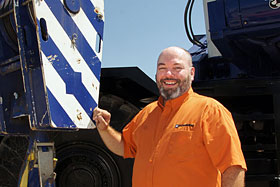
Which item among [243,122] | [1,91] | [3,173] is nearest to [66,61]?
[1,91]

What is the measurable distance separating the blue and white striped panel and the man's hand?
0.03m

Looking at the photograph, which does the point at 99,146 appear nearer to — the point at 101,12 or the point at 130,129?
the point at 130,129

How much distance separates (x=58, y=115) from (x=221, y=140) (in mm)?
893

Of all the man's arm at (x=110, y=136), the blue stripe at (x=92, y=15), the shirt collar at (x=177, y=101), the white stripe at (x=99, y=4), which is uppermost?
the white stripe at (x=99, y=4)

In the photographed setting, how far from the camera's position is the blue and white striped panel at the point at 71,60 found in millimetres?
2039

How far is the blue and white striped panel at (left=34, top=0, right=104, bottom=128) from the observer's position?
2039 mm

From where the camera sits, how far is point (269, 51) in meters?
3.40

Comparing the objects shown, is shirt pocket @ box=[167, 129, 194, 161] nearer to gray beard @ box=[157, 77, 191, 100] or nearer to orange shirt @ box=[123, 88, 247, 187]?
orange shirt @ box=[123, 88, 247, 187]

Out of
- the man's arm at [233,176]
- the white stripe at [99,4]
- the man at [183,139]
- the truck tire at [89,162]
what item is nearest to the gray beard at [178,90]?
the man at [183,139]

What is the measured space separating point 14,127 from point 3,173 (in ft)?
4.04

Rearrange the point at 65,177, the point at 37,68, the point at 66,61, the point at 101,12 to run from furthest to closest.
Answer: the point at 65,177, the point at 101,12, the point at 66,61, the point at 37,68

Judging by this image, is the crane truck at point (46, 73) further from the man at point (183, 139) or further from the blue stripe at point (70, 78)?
the man at point (183, 139)

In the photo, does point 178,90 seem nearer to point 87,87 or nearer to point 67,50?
point 87,87

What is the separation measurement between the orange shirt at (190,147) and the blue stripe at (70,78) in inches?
17.8
